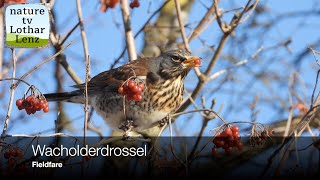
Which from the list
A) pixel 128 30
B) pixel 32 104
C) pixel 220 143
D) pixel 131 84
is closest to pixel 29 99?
pixel 32 104

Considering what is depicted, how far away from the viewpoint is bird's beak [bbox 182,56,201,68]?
9.93ft

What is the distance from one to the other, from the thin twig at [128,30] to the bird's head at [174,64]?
0.19 m

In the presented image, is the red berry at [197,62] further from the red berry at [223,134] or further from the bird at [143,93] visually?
the red berry at [223,134]

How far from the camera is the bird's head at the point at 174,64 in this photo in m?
3.25

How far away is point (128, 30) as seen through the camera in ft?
11.5

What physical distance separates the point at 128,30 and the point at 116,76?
1.21 ft

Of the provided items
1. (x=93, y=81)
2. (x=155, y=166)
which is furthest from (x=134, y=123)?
(x=155, y=166)

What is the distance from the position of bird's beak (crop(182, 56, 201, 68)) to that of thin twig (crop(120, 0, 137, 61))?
0.39m

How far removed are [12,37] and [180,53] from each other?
3.88 feet

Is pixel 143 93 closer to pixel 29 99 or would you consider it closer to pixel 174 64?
→ pixel 174 64

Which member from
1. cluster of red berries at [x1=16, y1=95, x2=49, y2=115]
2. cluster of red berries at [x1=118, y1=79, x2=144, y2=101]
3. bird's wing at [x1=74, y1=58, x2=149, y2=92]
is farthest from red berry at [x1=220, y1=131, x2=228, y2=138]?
bird's wing at [x1=74, y1=58, x2=149, y2=92]
